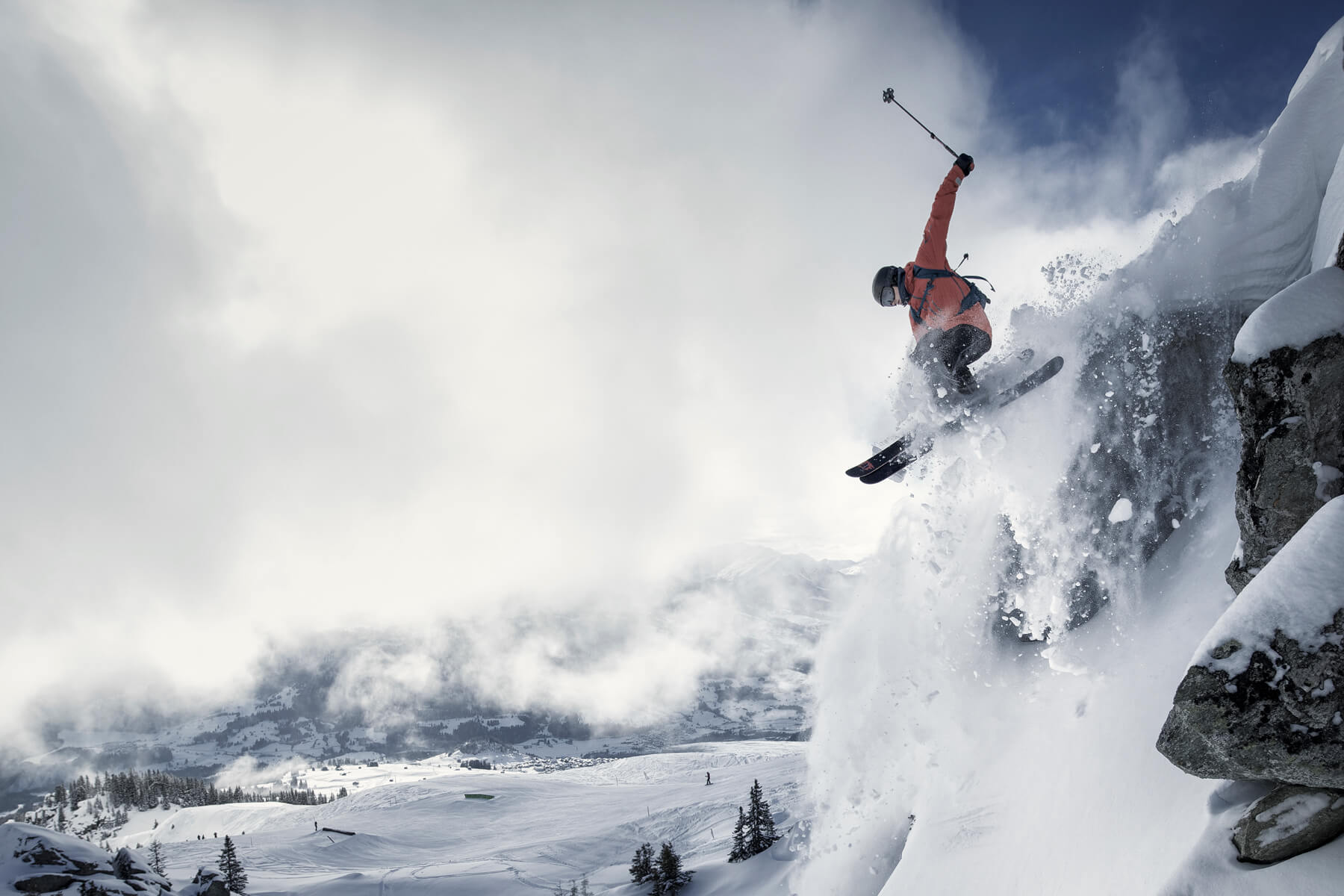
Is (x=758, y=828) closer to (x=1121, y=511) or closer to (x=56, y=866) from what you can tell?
(x=56, y=866)

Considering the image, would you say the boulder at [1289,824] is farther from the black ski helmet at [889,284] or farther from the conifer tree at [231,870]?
the conifer tree at [231,870]

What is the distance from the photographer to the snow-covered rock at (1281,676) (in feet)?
14.9

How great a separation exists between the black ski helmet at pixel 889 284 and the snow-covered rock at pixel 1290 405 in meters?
5.40

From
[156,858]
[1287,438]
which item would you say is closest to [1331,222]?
[1287,438]

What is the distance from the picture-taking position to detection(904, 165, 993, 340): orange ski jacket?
1027 cm

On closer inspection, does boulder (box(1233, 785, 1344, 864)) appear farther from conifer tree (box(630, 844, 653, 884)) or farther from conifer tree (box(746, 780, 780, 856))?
conifer tree (box(630, 844, 653, 884))

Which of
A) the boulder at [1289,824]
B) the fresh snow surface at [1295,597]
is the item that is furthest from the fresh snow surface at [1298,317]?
the boulder at [1289,824]

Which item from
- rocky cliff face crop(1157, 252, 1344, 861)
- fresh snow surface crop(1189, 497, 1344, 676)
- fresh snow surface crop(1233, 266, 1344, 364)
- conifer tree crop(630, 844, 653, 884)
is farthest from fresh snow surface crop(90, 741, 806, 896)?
fresh snow surface crop(1233, 266, 1344, 364)

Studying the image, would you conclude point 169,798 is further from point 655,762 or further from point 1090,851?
point 1090,851

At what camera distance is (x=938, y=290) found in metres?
10.8

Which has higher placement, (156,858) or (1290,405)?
(1290,405)

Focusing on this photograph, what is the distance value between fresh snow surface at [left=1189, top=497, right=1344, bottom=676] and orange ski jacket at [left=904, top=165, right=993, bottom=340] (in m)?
6.76

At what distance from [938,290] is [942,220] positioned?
47.9 inches

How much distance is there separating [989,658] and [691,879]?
4250 centimetres
